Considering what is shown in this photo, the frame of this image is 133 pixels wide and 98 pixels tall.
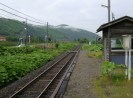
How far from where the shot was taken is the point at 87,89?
48.7 ft

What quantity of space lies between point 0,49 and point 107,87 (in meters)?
24.4

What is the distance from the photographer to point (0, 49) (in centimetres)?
3747

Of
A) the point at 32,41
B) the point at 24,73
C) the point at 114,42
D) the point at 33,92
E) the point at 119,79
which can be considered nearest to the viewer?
the point at 33,92

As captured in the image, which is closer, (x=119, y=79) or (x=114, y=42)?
(x=119, y=79)

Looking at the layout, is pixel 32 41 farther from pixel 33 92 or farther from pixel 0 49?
pixel 33 92

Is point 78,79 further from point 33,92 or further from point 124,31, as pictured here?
point 124,31

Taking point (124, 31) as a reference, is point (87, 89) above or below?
below

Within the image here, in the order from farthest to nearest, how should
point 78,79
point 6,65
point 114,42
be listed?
1. point 114,42
2. point 6,65
3. point 78,79

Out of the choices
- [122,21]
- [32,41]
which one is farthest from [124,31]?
[32,41]

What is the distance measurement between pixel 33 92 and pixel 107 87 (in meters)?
3.31

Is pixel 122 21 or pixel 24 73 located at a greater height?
pixel 122 21

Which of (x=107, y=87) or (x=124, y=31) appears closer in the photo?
(x=107, y=87)

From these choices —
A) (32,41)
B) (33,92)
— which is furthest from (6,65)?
(32,41)

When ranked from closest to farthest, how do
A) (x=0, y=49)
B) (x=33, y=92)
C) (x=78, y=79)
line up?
(x=33, y=92)
(x=78, y=79)
(x=0, y=49)
